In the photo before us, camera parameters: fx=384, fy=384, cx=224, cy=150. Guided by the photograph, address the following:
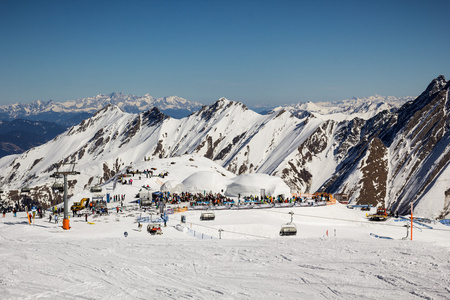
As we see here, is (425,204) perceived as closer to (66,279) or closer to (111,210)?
(111,210)

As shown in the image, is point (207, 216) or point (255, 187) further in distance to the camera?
point (255, 187)

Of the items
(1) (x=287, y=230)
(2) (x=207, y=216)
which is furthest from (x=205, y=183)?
(1) (x=287, y=230)

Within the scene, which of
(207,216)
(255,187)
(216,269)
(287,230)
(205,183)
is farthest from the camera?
(205,183)

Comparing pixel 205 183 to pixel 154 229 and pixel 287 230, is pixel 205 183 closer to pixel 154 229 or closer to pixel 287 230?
pixel 287 230

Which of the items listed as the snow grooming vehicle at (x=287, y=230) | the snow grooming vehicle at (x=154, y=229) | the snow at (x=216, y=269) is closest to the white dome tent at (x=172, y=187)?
the snow grooming vehicle at (x=154, y=229)

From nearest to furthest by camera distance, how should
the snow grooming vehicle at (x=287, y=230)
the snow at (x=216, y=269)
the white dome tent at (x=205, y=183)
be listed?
the snow at (x=216, y=269), the snow grooming vehicle at (x=287, y=230), the white dome tent at (x=205, y=183)

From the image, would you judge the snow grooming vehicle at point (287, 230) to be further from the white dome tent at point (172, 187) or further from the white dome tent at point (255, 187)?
the white dome tent at point (172, 187)

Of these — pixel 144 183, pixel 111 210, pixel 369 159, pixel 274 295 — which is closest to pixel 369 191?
pixel 369 159

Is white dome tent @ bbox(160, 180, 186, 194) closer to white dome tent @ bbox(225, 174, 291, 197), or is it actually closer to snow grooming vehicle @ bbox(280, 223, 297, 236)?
white dome tent @ bbox(225, 174, 291, 197)
